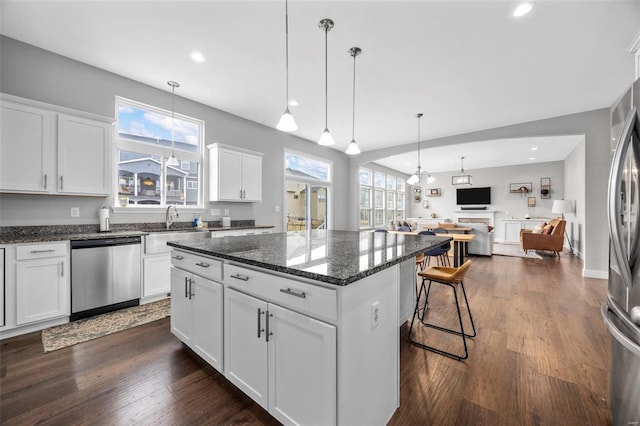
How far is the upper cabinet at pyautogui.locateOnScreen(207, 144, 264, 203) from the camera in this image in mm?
4242

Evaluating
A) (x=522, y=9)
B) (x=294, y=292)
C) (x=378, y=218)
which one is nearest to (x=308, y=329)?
(x=294, y=292)

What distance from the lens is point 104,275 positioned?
2.81 m

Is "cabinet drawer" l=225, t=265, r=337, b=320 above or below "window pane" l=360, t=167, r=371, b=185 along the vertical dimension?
below

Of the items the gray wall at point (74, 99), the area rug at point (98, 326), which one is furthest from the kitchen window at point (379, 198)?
the area rug at point (98, 326)

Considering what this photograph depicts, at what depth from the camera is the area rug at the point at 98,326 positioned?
2.28 meters

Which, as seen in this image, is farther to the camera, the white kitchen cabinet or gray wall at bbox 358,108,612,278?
gray wall at bbox 358,108,612,278

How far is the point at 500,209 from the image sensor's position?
9.81 meters

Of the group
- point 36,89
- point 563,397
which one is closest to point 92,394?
point 563,397

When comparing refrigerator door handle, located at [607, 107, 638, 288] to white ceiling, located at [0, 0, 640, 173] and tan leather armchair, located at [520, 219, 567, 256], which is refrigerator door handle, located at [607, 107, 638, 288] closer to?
white ceiling, located at [0, 0, 640, 173]

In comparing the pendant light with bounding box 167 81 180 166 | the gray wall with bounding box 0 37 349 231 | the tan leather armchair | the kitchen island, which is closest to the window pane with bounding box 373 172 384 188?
the tan leather armchair

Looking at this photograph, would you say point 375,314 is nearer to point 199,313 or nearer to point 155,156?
point 199,313

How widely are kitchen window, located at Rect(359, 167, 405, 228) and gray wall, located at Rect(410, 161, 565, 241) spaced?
5.51ft

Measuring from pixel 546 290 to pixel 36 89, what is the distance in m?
6.84

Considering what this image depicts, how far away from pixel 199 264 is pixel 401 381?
161cm
